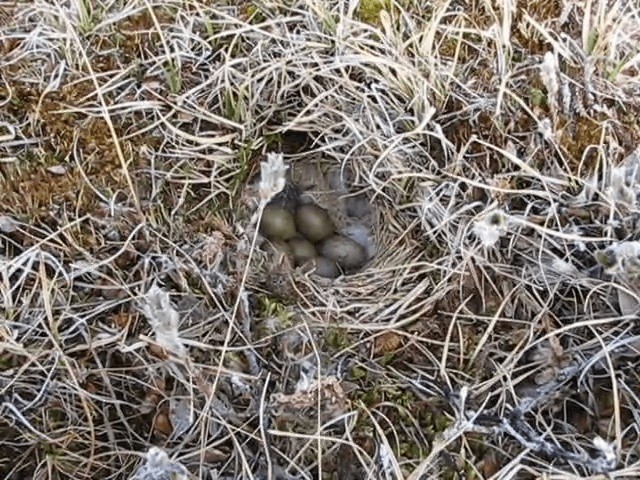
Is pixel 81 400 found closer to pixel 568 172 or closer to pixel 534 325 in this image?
pixel 534 325

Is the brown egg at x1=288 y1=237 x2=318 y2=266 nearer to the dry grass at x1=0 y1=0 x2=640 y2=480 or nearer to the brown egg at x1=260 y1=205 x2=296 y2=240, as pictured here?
the brown egg at x1=260 y1=205 x2=296 y2=240

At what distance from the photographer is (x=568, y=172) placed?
5.18 feet

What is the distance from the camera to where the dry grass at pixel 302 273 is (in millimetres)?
1403

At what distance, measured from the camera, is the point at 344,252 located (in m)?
1.78

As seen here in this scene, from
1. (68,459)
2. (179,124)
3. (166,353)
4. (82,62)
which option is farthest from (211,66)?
(68,459)

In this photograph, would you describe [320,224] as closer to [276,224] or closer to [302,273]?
[276,224]

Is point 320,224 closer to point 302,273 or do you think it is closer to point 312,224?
point 312,224

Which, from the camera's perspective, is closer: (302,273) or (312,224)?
(302,273)

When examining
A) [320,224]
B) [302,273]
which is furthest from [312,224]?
[302,273]

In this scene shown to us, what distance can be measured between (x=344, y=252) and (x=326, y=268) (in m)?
0.05

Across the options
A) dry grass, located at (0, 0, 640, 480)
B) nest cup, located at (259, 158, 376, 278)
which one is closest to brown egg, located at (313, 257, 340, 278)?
nest cup, located at (259, 158, 376, 278)

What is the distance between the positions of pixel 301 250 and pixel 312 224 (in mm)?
69

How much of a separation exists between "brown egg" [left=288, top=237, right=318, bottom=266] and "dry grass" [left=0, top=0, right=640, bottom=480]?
0.13 metres

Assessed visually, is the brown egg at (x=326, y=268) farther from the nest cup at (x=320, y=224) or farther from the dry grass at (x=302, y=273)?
the dry grass at (x=302, y=273)
